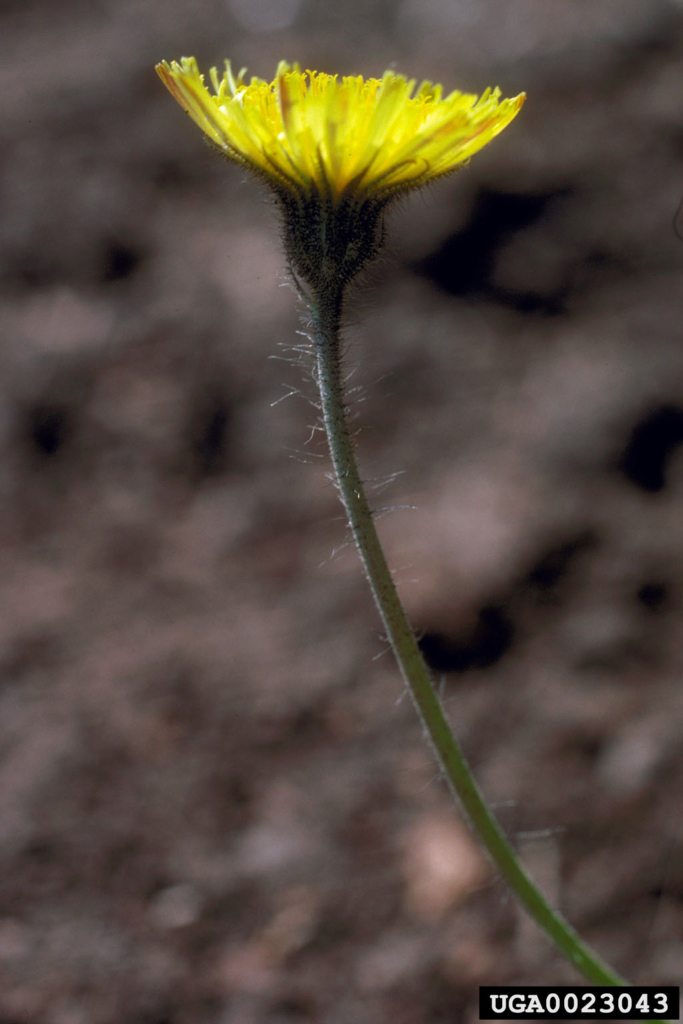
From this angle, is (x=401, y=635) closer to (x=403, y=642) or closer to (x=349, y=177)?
(x=403, y=642)

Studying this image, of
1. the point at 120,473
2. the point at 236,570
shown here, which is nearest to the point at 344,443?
the point at 236,570

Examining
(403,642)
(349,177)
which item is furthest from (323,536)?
(349,177)

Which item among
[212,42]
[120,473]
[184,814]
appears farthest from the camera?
[212,42]

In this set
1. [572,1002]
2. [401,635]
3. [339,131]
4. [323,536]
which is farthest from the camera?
[323,536]

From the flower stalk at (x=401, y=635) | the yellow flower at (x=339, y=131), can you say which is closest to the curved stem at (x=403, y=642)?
the flower stalk at (x=401, y=635)

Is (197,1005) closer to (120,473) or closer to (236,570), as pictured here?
(236,570)

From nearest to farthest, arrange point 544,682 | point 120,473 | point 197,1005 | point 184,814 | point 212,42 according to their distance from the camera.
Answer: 1. point 197,1005
2. point 184,814
3. point 544,682
4. point 120,473
5. point 212,42

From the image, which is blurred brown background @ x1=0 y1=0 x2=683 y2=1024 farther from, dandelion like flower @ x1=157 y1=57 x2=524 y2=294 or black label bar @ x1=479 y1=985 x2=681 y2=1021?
dandelion like flower @ x1=157 y1=57 x2=524 y2=294
